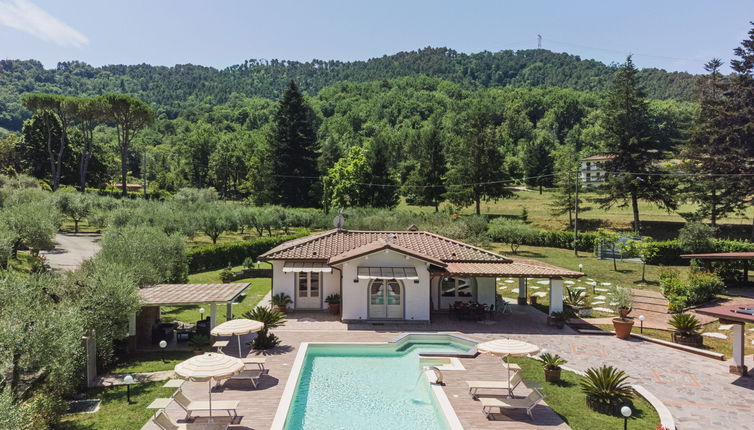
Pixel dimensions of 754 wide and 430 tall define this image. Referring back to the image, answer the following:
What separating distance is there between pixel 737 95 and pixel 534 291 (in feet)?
104

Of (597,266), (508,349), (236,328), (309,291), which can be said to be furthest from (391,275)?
(597,266)

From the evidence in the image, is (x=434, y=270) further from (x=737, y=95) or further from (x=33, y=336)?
(x=737, y=95)

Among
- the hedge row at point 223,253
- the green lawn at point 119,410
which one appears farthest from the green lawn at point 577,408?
the hedge row at point 223,253

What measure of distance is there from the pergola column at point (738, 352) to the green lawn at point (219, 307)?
19.7m

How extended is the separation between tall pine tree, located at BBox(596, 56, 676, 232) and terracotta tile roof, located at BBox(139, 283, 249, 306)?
40330 millimetres

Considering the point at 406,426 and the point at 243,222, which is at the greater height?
the point at 243,222

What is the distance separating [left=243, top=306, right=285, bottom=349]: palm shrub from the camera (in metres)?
18.7

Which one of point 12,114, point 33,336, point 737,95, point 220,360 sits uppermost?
point 12,114

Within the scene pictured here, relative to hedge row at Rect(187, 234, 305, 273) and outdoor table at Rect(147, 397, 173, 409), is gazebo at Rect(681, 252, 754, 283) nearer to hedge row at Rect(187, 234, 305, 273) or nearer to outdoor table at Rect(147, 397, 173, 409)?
outdoor table at Rect(147, 397, 173, 409)

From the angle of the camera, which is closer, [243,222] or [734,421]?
[734,421]

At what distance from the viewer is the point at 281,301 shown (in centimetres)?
2448

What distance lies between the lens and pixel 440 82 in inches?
6570

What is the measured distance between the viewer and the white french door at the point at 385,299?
23.2 metres

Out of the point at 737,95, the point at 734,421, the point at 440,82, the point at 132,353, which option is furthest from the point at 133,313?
the point at 440,82
